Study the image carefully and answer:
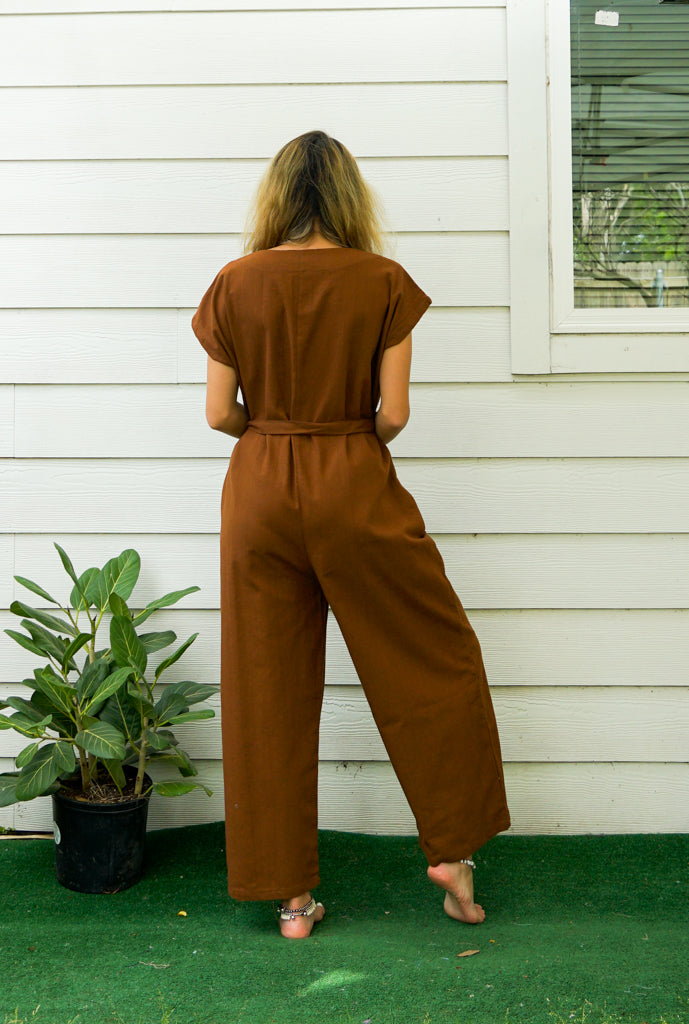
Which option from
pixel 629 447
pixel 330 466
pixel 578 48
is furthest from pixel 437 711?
pixel 578 48

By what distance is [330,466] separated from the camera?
169 cm

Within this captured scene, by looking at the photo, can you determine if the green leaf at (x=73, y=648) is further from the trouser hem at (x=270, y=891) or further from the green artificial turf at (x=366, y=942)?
the trouser hem at (x=270, y=891)

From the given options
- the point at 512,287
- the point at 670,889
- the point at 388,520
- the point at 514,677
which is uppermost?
the point at 512,287

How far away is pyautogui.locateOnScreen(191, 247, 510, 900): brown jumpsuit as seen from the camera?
1.67 metres

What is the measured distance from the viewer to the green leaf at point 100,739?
1805mm

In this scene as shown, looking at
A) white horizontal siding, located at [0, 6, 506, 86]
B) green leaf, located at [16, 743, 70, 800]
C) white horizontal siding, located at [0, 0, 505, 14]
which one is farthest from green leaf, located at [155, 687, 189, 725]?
white horizontal siding, located at [0, 0, 505, 14]

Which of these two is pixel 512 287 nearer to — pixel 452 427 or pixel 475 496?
pixel 452 427

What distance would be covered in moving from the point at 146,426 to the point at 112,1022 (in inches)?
53.1

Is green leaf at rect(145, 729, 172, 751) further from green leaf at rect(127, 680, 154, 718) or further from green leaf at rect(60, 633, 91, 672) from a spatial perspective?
green leaf at rect(60, 633, 91, 672)

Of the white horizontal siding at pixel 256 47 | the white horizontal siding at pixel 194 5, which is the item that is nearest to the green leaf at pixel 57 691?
the white horizontal siding at pixel 256 47

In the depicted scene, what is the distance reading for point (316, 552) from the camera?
169cm

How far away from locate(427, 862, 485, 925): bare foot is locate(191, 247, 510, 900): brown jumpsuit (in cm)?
4

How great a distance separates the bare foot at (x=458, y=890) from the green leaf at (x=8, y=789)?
2.94ft

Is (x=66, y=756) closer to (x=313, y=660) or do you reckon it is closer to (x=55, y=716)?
(x=55, y=716)
